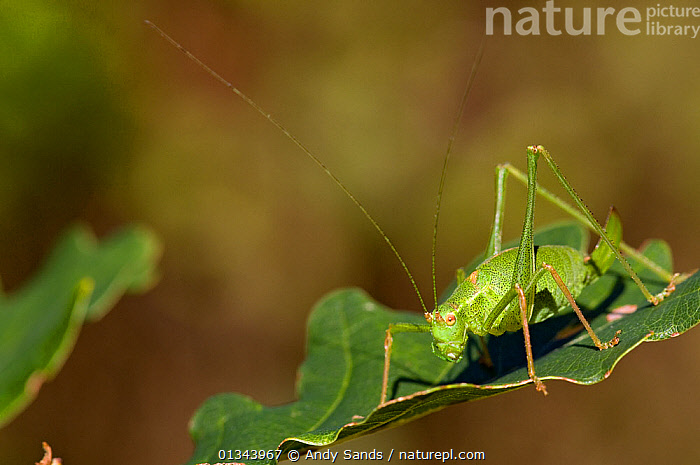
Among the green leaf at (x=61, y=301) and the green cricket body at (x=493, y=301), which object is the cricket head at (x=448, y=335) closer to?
the green cricket body at (x=493, y=301)

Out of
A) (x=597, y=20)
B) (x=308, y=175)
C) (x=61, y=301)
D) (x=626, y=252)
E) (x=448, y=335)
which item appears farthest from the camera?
(x=308, y=175)

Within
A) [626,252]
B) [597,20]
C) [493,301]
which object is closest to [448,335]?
[493,301]

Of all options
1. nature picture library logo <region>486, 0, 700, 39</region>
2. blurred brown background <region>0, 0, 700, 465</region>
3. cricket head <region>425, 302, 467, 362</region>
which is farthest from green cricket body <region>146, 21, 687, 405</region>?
nature picture library logo <region>486, 0, 700, 39</region>

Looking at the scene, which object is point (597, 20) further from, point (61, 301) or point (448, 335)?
point (61, 301)

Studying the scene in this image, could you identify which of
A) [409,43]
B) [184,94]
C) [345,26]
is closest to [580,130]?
[409,43]

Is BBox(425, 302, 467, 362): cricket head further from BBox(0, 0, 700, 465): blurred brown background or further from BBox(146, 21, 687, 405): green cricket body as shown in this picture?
BBox(0, 0, 700, 465): blurred brown background

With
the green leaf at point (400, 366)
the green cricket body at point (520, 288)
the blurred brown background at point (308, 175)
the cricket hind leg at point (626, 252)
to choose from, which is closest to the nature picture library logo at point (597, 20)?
the blurred brown background at point (308, 175)
